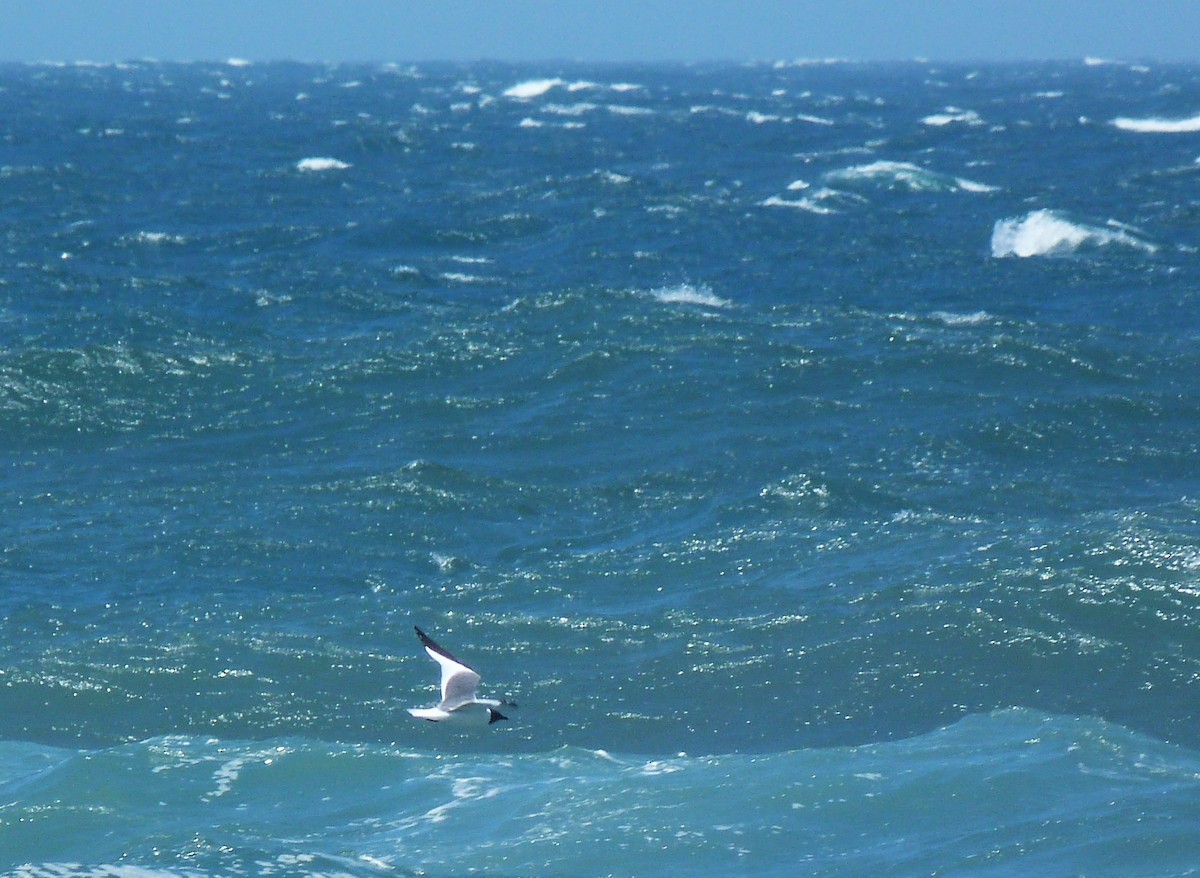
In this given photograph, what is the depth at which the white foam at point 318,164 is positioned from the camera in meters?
50.9

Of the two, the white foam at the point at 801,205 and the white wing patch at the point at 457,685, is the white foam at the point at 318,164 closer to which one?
the white foam at the point at 801,205

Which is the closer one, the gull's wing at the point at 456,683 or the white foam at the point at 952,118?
the gull's wing at the point at 456,683

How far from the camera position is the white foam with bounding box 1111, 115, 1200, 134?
63531mm

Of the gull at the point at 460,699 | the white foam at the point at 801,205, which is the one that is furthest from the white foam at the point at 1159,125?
the gull at the point at 460,699

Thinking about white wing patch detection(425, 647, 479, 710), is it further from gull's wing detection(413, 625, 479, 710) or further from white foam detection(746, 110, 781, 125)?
white foam detection(746, 110, 781, 125)

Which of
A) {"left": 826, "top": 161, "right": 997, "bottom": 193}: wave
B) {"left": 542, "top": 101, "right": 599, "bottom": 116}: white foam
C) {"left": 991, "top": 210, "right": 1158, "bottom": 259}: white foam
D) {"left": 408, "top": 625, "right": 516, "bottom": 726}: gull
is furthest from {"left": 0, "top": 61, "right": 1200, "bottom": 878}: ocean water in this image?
{"left": 542, "top": 101, "right": 599, "bottom": 116}: white foam

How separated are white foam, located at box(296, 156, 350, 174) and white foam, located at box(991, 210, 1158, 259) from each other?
75.6ft

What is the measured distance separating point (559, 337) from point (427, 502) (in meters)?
7.47

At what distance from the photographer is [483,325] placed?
91.0 feet

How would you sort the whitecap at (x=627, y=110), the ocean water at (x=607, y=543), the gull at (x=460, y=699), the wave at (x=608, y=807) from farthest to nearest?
the whitecap at (x=627, y=110) < the ocean water at (x=607, y=543) < the gull at (x=460, y=699) < the wave at (x=608, y=807)

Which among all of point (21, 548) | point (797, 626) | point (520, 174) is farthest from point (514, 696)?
point (520, 174)

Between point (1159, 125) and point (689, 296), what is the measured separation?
4289 cm

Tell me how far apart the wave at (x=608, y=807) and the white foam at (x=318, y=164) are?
125 feet

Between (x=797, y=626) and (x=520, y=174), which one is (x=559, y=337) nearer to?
(x=797, y=626)
